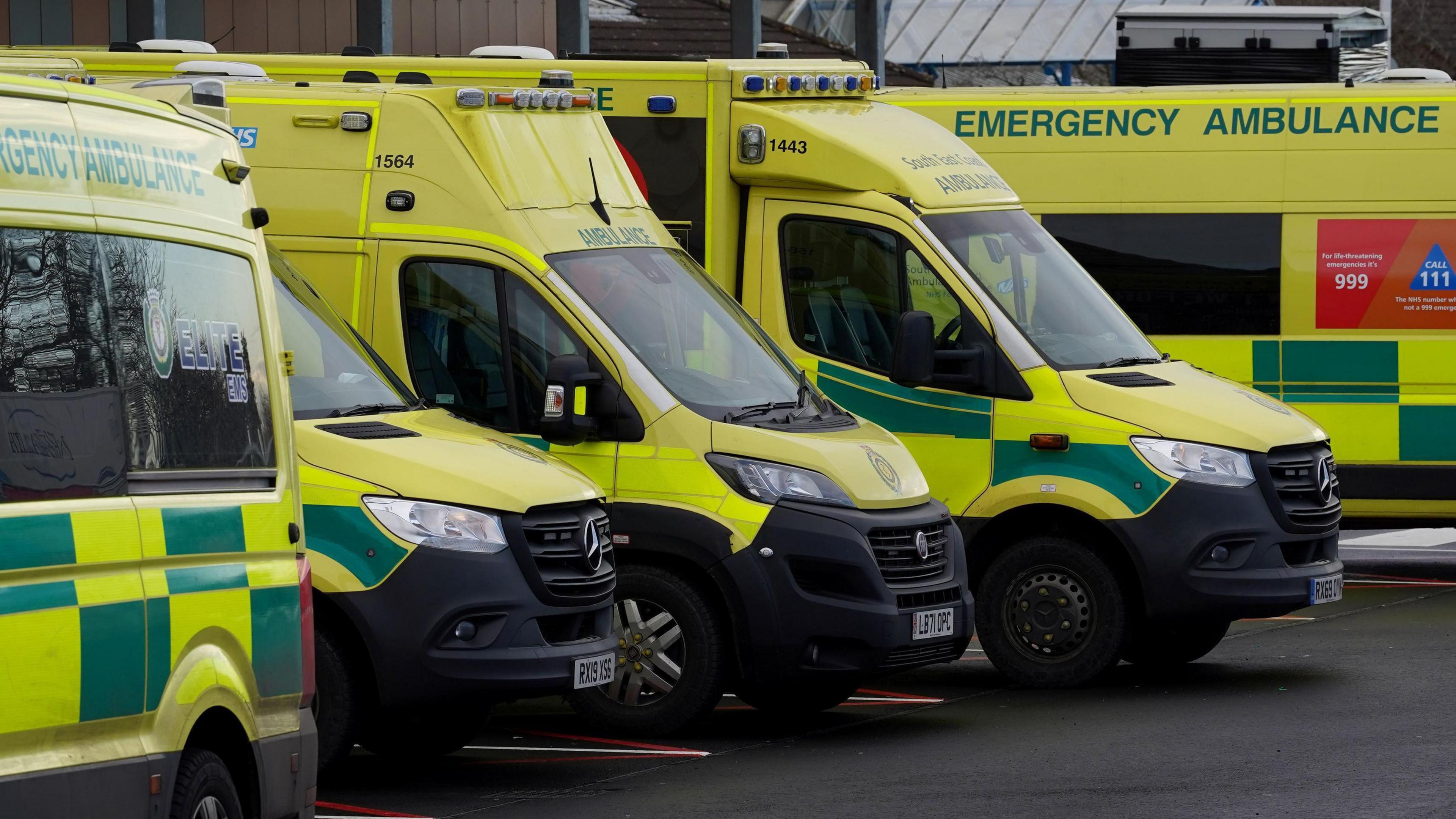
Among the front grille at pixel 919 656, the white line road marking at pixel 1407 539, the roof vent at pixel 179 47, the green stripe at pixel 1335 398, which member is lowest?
the white line road marking at pixel 1407 539

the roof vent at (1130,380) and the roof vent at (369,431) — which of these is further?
the roof vent at (1130,380)

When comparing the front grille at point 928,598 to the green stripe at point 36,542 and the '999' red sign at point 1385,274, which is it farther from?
the green stripe at point 36,542

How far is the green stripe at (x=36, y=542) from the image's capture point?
475cm

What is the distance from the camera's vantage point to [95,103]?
5.52 metres

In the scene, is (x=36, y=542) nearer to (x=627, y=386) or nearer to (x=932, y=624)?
(x=627, y=386)

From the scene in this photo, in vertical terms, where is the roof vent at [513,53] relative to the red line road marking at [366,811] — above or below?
above

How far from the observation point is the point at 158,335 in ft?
18.3

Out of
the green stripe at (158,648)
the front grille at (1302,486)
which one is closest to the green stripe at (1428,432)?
the front grille at (1302,486)

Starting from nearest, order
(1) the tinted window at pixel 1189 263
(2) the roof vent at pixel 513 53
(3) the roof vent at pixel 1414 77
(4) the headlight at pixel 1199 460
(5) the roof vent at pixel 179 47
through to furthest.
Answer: (4) the headlight at pixel 1199 460 < (2) the roof vent at pixel 513 53 < (5) the roof vent at pixel 179 47 < (1) the tinted window at pixel 1189 263 < (3) the roof vent at pixel 1414 77

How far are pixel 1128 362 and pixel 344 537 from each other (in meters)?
4.69

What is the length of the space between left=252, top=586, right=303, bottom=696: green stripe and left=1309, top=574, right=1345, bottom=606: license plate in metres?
6.02

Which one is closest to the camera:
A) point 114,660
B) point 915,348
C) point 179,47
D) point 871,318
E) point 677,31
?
point 114,660

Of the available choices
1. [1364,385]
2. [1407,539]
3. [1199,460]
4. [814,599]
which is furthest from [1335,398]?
[814,599]

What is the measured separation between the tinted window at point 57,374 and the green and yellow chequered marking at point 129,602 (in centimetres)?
7
